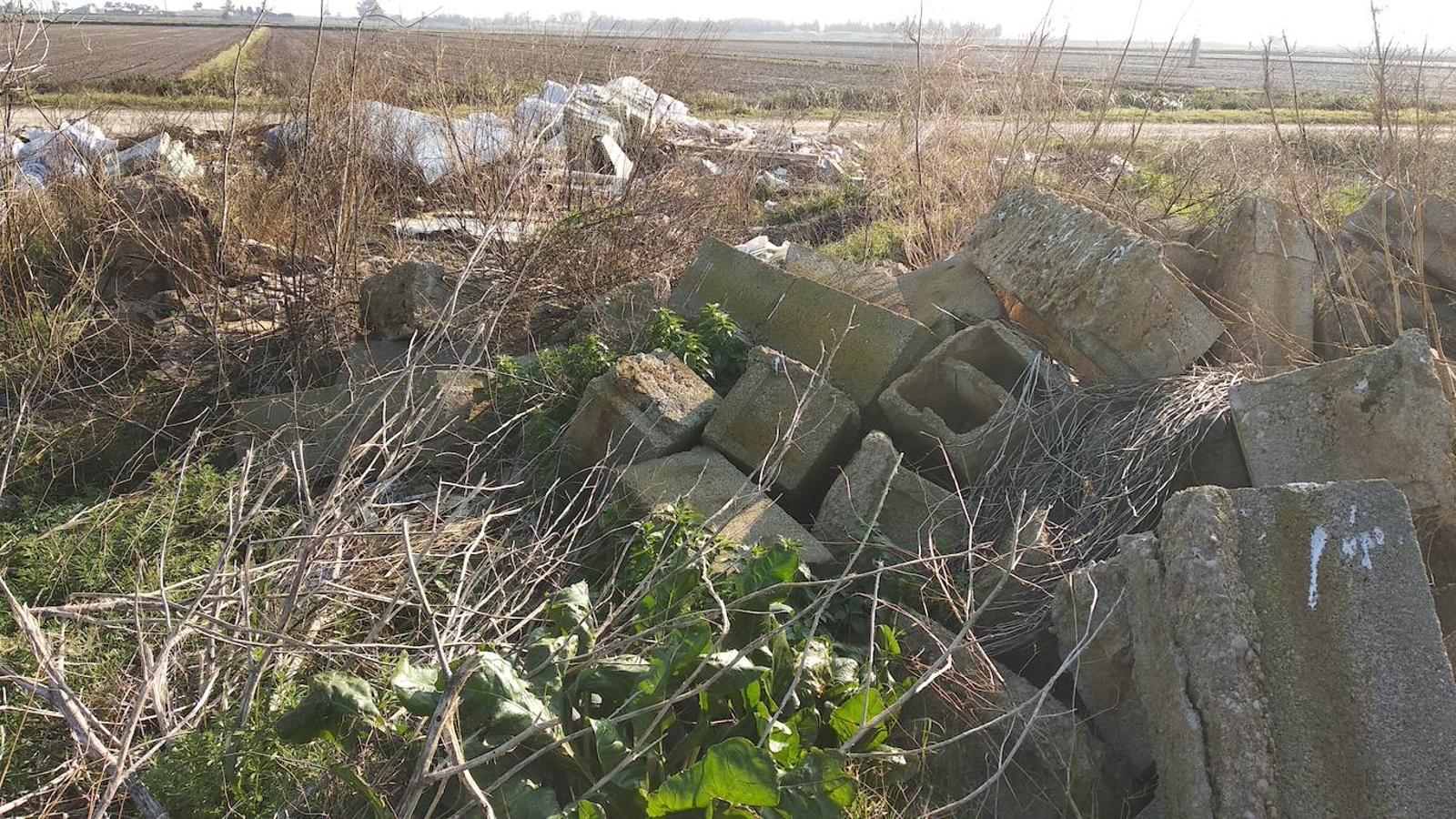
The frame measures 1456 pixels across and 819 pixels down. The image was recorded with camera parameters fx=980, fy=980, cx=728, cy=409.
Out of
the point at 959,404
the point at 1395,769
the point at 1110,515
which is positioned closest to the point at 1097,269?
the point at 959,404

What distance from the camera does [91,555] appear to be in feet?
12.8

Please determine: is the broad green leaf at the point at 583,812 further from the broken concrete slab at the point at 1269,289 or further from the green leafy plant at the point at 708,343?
the broken concrete slab at the point at 1269,289

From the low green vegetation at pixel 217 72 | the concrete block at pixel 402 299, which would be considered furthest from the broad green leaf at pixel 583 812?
the low green vegetation at pixel 217 72

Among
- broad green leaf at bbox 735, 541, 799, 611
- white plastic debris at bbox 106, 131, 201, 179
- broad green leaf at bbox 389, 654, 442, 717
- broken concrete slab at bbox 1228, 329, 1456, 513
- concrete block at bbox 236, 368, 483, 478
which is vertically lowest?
concrete block at bbox 236, 368, 483, 478

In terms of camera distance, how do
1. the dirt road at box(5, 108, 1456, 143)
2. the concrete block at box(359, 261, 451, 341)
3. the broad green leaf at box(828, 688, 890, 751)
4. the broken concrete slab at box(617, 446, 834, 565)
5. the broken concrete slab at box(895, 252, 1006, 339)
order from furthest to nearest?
1. the dirt road at box(5, 108, 1456, 143)
2. the concrete block at box(359, 261, 451, 341)
3. the broken concrete slab at box(895, 252, 1006, 339)
4. the broken concrete slab at box(617, 446, 834, 565)
5. the broad green leaf at box(828, 688, 890, 751)

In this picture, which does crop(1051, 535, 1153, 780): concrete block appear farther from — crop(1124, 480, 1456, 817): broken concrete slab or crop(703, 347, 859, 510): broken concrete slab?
crop(703, 347, 859, 510): broken concrete slab

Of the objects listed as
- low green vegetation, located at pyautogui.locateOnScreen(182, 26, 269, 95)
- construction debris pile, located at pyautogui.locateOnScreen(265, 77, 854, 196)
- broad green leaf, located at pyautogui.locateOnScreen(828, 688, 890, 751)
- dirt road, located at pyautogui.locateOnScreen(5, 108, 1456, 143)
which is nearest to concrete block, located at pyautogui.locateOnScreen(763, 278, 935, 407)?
construction debris pile, located at pyautogui.locateOnScreen(265, 77, 854, 196)

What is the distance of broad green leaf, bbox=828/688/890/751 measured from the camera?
2.95 metres

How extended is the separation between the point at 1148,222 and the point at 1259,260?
1266mm

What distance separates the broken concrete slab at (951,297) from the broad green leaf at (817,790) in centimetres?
283

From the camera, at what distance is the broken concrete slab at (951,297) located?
16.7ft

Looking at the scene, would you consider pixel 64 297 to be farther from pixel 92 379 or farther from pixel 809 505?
pixel 809 505

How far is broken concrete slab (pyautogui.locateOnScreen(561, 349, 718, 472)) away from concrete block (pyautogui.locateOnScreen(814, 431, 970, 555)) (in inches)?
32.0

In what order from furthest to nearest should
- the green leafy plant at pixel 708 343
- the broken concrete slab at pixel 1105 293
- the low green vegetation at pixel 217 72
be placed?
the low green vegetation at pixel 217 72
the green leafy plant at pixel 708 343
the broken concrete slab at pixel 1105 293
